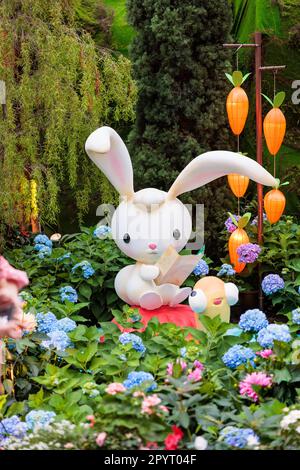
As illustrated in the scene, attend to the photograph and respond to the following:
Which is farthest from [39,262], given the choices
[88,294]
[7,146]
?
[7,146]

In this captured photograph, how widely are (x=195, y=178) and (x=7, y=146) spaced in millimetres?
1391

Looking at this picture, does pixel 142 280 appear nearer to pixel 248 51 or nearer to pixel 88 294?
pixel 88 294

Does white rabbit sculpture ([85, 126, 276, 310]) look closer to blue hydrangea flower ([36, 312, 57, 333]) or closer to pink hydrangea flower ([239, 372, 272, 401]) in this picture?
blue hydrangea flower ([36, 312, 57, 333])

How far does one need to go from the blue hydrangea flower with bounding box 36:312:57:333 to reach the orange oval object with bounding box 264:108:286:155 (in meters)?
2.23

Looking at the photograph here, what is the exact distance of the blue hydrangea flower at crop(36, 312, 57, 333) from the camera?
2.98m

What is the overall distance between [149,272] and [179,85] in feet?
8.92

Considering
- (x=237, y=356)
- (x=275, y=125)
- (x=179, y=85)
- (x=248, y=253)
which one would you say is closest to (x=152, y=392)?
(x=237, y=356)

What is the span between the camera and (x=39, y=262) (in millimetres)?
4684

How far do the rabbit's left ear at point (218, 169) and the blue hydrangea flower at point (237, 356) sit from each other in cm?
148

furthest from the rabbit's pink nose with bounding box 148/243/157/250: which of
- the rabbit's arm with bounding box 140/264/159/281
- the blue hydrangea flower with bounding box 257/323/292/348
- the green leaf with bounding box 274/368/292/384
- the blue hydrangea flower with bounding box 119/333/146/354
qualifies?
the green leaf with bounding box 274/368/292/384

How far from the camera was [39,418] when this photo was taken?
2180 mm

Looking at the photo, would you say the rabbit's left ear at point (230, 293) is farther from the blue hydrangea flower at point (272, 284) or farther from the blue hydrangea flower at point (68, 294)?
the blue hydrangea flower at point (68, 294)

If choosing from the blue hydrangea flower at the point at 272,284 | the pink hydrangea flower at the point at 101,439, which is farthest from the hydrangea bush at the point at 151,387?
the blue hydrangea flower at the point at 272,284

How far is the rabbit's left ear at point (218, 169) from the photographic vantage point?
3.84m
